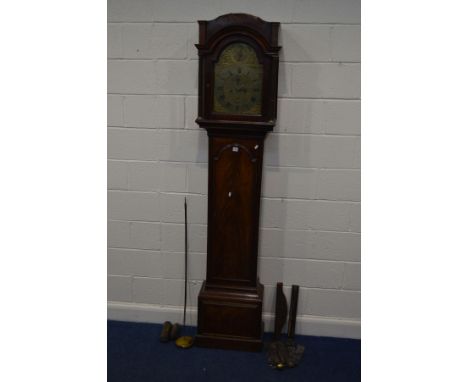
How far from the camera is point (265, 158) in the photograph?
2283 mm

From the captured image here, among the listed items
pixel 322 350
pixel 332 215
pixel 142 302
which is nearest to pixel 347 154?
pixel 332 215

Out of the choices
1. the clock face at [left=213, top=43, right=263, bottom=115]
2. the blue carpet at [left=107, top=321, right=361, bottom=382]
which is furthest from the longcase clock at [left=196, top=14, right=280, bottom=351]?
the blue carpet at [left=107, top=321, right=361, bottom=382]

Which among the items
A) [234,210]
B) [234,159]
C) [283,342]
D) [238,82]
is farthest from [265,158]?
[283,342]

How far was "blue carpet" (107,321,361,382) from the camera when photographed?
2090 millimetres

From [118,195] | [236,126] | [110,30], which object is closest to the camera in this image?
[236,126]

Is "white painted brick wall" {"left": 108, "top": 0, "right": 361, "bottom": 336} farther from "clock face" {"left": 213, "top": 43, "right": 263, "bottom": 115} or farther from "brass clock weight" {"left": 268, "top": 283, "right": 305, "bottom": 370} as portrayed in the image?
"clock face" {"left": 213, "top": 43, "right": 263, "bottom": 115}

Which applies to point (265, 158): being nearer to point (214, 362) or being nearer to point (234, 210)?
point (234, 210)

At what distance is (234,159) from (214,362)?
111 centimetres

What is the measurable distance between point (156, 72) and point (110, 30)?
13.4 inches

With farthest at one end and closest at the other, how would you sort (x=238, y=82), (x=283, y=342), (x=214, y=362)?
(x=283, y=342), (x=214, y=362), (x=238, y=82)

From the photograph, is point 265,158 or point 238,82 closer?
point 238,82

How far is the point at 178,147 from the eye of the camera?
233 centimetres

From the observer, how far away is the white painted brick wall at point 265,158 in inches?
84.9

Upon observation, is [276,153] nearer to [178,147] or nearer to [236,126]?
[236,126]
